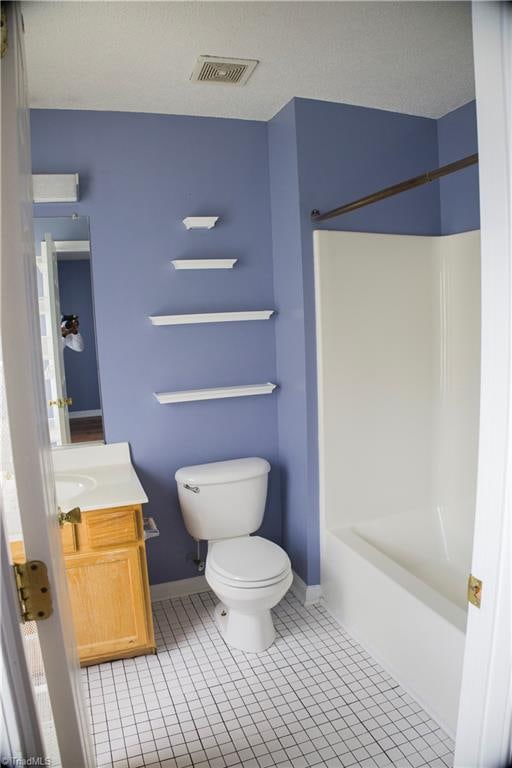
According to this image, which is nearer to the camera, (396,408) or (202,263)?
(202,263)

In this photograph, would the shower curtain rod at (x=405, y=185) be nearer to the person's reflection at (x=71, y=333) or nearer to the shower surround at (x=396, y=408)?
the shower surround at (x=396, y=408)

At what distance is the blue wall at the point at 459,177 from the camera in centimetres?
275

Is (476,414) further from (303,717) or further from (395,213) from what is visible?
(303,717)

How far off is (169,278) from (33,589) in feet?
6.53

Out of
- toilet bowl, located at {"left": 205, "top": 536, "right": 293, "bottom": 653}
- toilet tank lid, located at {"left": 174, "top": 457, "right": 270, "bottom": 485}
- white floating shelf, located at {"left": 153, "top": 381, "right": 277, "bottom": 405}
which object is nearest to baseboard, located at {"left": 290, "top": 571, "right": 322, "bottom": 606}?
toilet bowl, located at {"left": 205, "top": 536, "right": 293, "bottom": 653}

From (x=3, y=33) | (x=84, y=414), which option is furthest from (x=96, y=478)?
(x=3, y=33)

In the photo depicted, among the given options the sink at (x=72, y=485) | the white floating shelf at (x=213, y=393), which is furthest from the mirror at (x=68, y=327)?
the white floating shelf at (x=213, y=393)

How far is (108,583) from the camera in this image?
7.71 ft

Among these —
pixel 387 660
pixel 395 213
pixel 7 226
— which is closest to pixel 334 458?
pixel 387 660

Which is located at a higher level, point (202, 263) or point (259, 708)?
point (202, 263)

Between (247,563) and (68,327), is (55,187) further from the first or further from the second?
(247,563)

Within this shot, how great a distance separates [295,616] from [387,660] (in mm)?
555

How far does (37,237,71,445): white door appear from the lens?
2.59 metres

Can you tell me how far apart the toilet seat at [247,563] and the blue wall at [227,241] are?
352 mm
